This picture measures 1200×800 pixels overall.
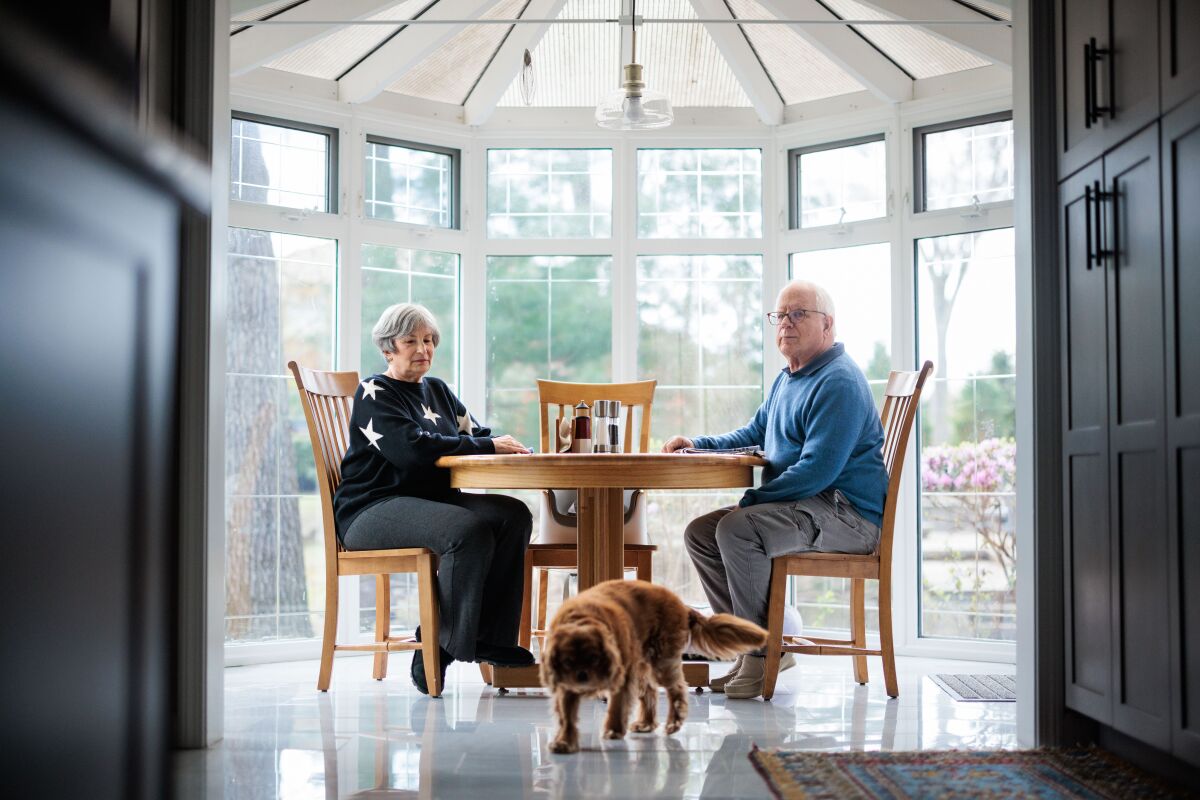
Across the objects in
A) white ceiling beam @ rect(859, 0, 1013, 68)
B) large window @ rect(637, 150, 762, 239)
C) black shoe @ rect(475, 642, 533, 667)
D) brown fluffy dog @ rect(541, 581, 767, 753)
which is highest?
white ceiling beam @ rect(859, 0, 1013, 68)

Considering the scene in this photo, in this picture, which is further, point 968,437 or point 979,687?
point 968,437

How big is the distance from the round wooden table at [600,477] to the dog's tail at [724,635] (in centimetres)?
46

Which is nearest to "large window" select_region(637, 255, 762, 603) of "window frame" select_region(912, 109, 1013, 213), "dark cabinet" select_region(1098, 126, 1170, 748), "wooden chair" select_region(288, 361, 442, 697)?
"window frame" select_region(912, 109, 1013, 213)

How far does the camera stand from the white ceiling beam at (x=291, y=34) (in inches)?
168

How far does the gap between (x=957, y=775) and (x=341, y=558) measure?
6.70ft

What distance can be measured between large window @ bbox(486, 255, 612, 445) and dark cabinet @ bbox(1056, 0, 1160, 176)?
8.26 ft

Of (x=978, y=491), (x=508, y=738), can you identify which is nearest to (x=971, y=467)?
(x=978, y=491)

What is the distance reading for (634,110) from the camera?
4000 mm

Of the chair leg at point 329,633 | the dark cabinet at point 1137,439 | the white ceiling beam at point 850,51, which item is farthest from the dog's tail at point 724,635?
the white ceiling beam at point 850,51

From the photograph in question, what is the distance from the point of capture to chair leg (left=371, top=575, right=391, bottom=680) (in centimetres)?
407

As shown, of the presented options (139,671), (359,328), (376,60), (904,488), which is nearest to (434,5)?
(376,60)

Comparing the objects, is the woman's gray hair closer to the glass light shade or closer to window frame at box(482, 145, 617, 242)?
the glass light shade

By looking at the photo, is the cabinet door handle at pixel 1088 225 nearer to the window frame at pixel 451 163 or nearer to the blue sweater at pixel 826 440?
the blue sweater at pixel 826 440

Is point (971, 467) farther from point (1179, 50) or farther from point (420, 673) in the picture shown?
point (1179, 50)
